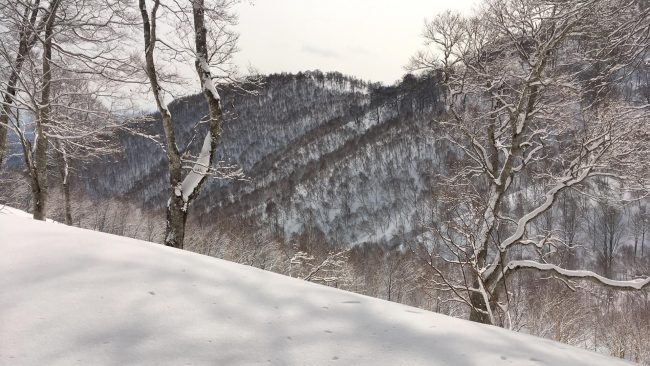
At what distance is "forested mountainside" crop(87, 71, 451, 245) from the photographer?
92562 millimetres

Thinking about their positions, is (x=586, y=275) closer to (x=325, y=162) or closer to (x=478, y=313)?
(x=478, y=313)

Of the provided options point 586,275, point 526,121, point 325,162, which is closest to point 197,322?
point 586,275

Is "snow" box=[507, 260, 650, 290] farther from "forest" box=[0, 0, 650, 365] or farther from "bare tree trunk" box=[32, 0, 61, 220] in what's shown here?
"bare tree trunk" box=[32, 0, 61, 220]

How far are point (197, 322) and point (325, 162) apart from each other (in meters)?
112

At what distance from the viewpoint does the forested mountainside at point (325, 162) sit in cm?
9256

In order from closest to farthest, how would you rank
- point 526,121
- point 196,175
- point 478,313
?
point 478,313 → point 196,175 → point 526,121

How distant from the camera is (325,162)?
114125mm

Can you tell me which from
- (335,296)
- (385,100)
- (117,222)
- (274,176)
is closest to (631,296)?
(335,296)

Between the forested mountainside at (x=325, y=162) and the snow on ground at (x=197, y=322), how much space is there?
59747 mm

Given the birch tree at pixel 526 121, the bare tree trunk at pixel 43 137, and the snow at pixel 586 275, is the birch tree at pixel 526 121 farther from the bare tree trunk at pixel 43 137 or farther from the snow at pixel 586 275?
the bare tree trunk at pixel 43 137

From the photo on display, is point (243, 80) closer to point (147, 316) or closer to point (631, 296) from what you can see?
point (147, 316)

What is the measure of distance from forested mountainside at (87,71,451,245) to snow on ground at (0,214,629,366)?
196 feet

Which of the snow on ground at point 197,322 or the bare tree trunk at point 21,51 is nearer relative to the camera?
the snow on ground at point 197,322

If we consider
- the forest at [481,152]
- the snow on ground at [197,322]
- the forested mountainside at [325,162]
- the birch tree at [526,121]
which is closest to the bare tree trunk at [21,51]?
the forest at [481,152]
